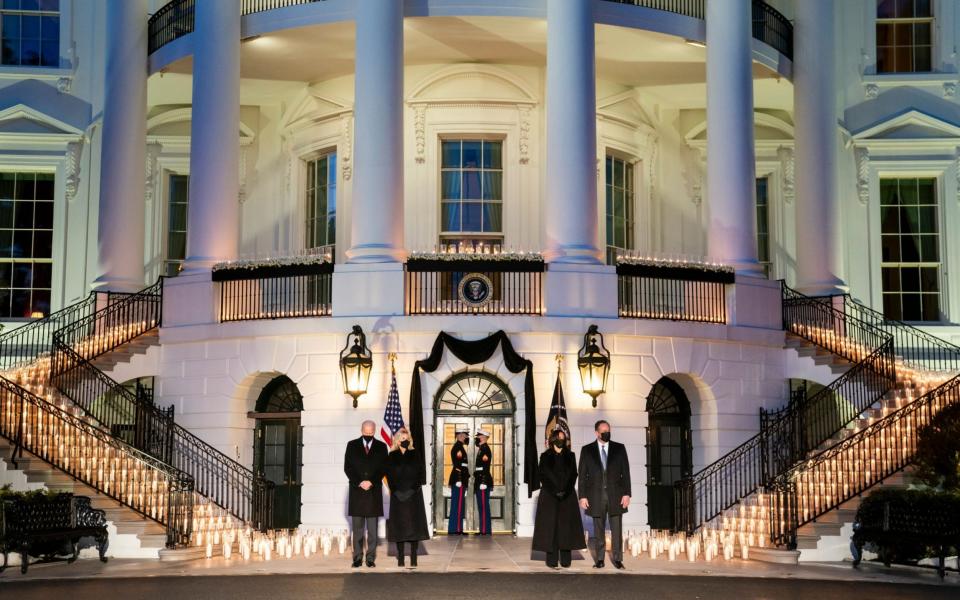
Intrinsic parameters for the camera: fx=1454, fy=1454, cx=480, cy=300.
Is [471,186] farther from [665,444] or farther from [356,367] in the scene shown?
[356,367]

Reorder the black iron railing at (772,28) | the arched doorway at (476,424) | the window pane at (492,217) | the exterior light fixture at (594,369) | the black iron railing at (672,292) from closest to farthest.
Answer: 1. the exterior light fixture at (594,369)
2. the arched doorway at (476,424)
3. the black iron railing at (672,292)
4. the black iron railing at (772,28)
5. the window pane at (492,217)

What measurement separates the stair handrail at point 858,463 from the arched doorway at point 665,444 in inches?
178

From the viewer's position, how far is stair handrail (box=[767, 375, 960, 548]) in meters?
21.6

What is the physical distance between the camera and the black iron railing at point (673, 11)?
102 ft

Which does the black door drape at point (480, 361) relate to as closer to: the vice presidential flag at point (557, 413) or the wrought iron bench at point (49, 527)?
the vice presidential flag at point (557, 413)

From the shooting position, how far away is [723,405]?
2748 centimetres

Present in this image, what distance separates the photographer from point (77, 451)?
23594 mm

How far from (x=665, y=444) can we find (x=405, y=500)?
10.3 m

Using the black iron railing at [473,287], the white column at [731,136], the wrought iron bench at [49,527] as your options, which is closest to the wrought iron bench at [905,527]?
the black iron railing at [473,287]

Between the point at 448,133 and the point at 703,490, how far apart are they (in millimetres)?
10043

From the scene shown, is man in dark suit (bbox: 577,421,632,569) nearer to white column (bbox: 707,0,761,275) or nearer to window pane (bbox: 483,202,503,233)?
white column (bbox: 707,0,761,275)

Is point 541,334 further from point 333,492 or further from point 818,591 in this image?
point 818,591

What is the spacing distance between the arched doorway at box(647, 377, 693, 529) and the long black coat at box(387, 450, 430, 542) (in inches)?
382

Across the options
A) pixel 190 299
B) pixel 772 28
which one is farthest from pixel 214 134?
pixel 772 28
